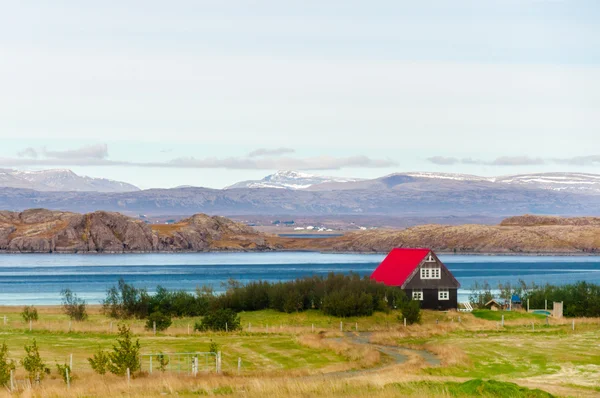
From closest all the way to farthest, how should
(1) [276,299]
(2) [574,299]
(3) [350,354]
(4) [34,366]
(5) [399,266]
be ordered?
(4) [34,366] < (3) [350,354] < (1) [276,299] < (5) [399,266] < (2) [574,299]

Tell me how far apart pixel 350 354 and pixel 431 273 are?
2821cm

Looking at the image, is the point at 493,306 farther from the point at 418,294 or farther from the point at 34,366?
the point at 34,366

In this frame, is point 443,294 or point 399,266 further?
point 399,266

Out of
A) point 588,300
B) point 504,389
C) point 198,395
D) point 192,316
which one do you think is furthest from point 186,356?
point 588,300

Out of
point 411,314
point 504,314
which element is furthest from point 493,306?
point 411,314

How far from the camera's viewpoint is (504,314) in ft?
241

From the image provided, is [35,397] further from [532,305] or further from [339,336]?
[532,305]

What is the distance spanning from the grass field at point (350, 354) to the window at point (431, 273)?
13.3ft

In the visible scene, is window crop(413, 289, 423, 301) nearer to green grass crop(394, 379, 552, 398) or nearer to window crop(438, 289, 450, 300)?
window crop(438, 289, 450, 300)

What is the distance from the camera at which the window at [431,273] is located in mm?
74062

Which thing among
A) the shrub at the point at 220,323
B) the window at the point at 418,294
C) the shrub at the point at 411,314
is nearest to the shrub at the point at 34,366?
the shrub at the point at 220,323

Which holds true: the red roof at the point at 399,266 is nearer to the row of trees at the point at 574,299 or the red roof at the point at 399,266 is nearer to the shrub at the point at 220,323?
the row of trees at the point at 574,299

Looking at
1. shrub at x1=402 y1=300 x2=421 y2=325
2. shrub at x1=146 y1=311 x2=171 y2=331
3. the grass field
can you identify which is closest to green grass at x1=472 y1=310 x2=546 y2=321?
the grass field

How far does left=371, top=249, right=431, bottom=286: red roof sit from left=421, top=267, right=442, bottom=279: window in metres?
0.77
